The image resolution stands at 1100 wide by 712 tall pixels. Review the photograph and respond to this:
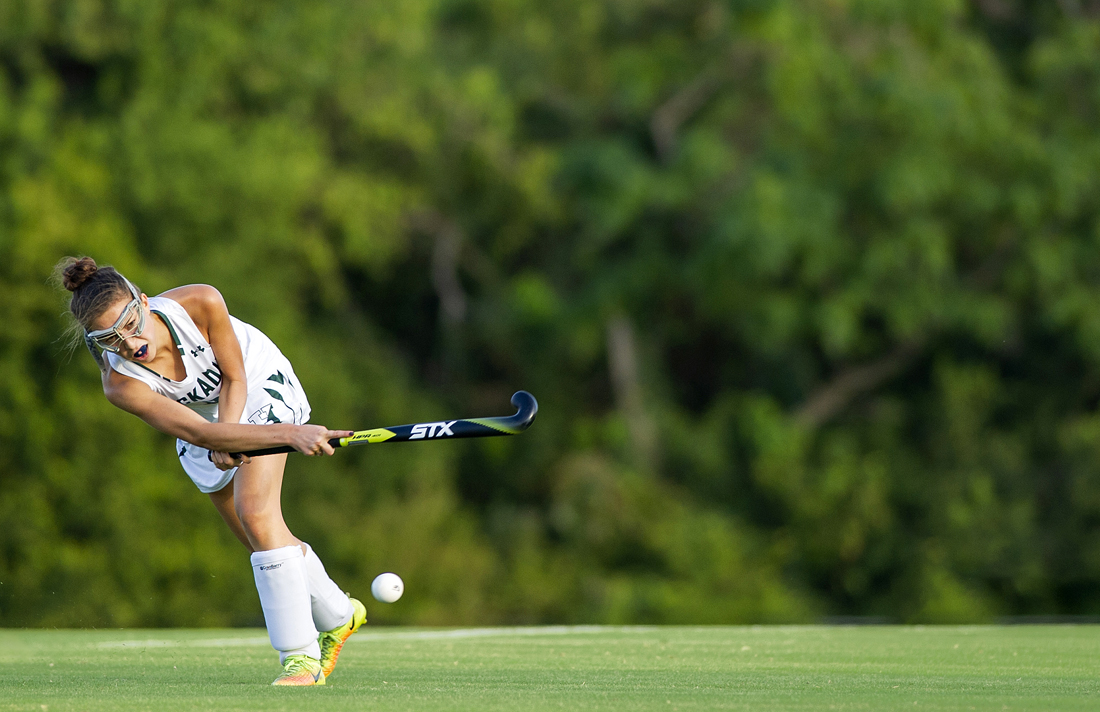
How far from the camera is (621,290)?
22953 millimetres

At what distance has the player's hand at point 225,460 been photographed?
5656 millimetres

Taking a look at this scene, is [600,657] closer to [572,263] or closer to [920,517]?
[920,517]

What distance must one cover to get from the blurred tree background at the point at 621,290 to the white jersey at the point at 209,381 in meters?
14.5

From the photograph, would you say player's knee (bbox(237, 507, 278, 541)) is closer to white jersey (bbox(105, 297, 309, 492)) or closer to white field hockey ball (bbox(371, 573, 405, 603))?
white jersey (bbox(105, 297, 309, 492))

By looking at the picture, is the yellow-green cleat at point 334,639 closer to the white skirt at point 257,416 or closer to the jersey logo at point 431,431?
the white skirt at point 257,416

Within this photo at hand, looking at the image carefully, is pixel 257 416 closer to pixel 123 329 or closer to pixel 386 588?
pixel 123 329

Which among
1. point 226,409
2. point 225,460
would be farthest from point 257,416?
point 225,460

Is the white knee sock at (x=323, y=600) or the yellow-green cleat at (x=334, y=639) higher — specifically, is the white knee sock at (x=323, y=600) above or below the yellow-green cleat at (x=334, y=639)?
above

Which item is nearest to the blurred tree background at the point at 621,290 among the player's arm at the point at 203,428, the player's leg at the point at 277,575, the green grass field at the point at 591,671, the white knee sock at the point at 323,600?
the green grass field at the point at 591,671

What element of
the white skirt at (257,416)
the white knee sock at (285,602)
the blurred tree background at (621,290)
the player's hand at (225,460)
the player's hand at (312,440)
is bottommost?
the blurred tree background at (621,290)

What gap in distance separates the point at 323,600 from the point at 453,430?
3.14 feet

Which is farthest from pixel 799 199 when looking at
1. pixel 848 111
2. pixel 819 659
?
pixel 819 659

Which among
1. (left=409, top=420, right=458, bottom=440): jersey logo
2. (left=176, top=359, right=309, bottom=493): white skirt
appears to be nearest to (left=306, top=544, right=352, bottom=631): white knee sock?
(left=176, top=359, right=309, bottom=493): white skirt

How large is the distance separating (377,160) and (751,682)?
19.8 metres
